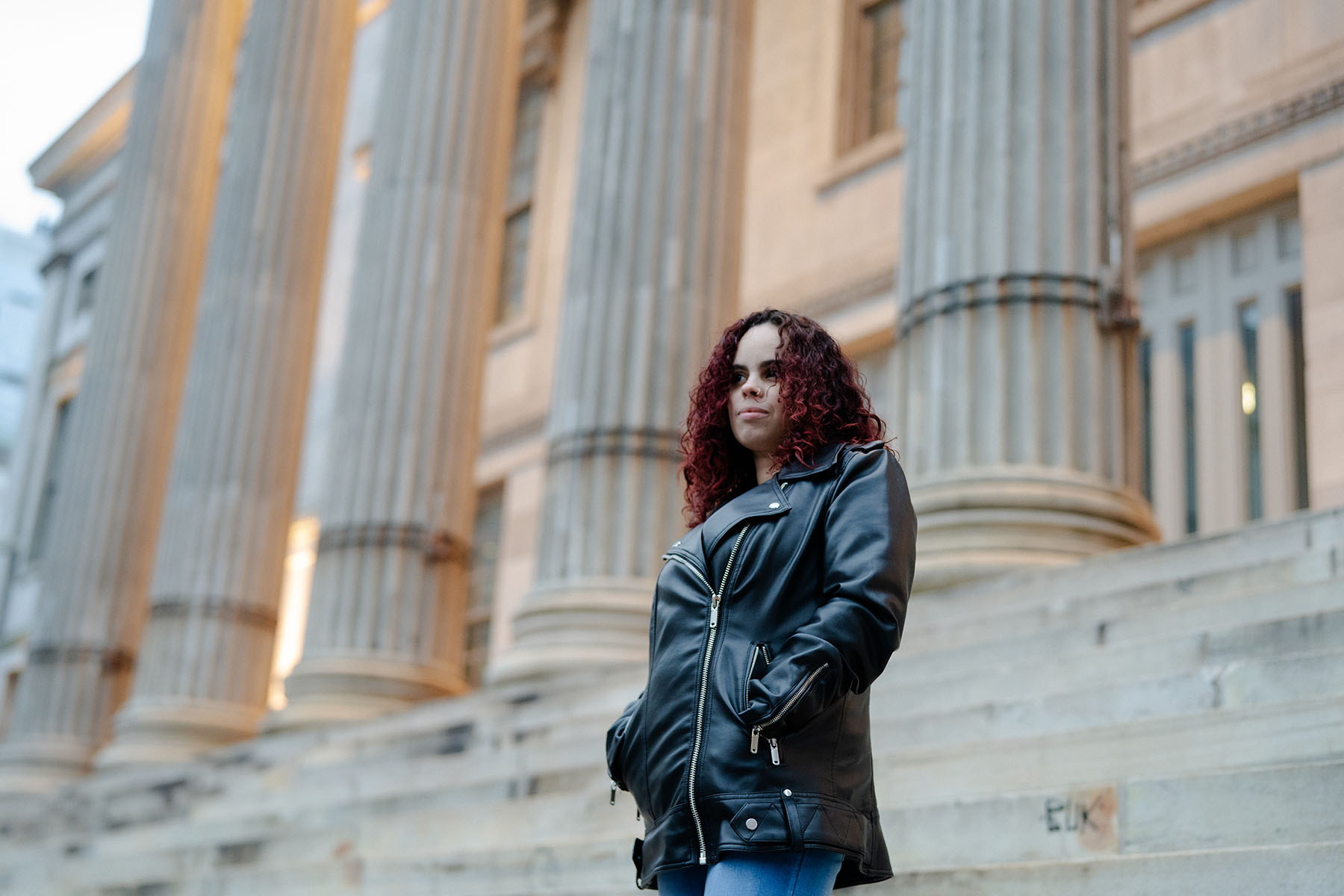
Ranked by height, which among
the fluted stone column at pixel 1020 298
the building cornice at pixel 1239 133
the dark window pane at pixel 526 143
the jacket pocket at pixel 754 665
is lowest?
the jacket pocket at pixel 754 665

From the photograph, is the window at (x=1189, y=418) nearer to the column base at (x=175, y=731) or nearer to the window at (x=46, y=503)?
the column base at (x=175, y=731)

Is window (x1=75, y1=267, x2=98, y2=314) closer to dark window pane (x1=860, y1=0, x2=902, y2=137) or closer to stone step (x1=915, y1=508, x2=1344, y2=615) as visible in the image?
dark window pane (x1=860, y1=0, x2=902, y2=137)

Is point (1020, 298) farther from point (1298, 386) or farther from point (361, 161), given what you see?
point (361, 161)

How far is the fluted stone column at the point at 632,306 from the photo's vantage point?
1118 cm

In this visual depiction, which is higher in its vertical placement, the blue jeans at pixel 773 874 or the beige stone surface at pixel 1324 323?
the beige stone surface at pixel 1324 323

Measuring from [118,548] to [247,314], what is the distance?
3951mm

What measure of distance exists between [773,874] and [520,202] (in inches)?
846

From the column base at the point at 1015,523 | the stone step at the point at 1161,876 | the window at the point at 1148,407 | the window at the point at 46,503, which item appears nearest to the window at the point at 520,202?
the window at the point at 1148,407

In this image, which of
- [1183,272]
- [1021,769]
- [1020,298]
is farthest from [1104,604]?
[1183,272]

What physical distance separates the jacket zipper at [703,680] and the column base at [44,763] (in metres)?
17.2

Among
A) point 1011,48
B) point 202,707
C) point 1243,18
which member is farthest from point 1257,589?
point 202,707

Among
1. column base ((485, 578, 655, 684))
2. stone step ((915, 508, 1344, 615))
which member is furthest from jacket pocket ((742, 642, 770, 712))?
column base ((485, 578, 655, 684))

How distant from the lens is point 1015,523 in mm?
7934

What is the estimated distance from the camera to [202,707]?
53.2 ft
